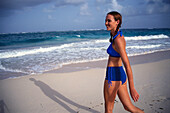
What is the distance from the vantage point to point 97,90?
4.17 metres

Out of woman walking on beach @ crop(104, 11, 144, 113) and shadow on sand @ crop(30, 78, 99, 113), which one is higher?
woman walking on beach @ crop(104, 11, 144, 113)

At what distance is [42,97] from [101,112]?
5.60 ft

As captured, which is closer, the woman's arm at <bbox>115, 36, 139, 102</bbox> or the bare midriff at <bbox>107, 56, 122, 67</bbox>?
the woman's arm at <bbox>115, 36, 139, 102</bbox>

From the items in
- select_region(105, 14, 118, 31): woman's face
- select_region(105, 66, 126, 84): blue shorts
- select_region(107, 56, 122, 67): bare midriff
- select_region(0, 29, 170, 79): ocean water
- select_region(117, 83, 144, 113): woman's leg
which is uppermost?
select_region(105, 14, 118, 31): woman's face

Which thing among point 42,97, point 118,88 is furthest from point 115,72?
point 42,97

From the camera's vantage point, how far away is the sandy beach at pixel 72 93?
3306 millimetres

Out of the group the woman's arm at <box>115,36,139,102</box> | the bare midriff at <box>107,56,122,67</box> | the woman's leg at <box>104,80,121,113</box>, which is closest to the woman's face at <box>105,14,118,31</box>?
the woman's arm at <box>115,36,139,102</box>

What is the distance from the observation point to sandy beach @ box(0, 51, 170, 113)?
3306mm

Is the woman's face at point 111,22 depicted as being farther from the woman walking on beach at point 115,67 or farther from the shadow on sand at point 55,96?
the shadow on sand at point 55,96

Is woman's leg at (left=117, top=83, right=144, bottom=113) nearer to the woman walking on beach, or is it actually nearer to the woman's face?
the woman walking on beach

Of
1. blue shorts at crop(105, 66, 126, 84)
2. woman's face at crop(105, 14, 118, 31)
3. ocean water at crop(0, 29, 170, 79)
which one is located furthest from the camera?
ocean water at crop(0, 29, 170, 79)

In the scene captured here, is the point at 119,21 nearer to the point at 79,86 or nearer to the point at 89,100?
the point at 89,100

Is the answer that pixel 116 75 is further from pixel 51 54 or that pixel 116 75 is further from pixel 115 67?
pixel 51 54

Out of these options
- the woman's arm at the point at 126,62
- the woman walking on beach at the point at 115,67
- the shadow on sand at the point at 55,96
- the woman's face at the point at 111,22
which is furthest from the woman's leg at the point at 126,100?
the shadow on sand at the point at 55,96
